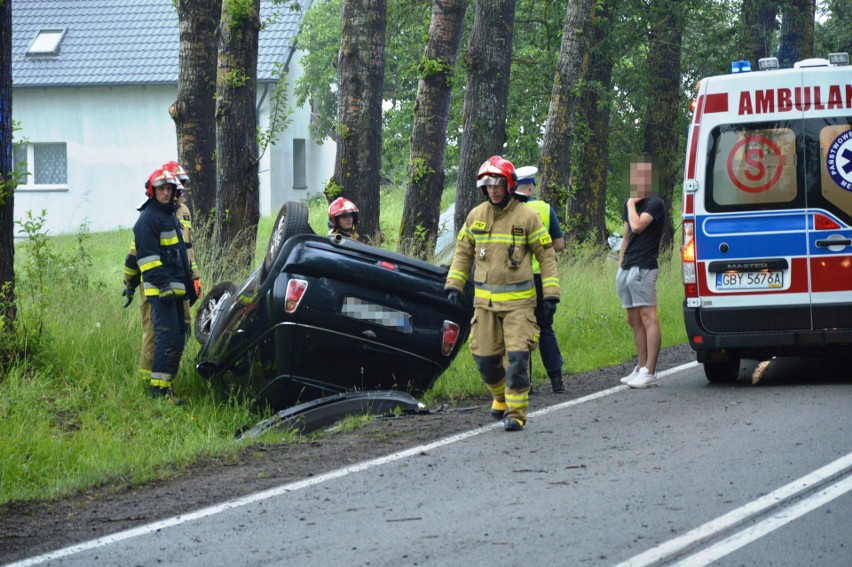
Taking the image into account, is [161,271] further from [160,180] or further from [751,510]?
[751,510]

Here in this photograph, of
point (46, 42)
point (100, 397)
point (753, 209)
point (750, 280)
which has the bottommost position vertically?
point (100, 397)

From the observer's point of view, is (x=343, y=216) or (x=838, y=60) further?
(x=343, y=216)

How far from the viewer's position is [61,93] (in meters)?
38.6

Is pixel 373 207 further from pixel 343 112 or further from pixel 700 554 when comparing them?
pixel 700 554

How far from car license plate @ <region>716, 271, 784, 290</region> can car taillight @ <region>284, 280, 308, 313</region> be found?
357 centimetres

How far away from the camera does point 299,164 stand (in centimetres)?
4284

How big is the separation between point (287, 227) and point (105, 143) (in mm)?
30125

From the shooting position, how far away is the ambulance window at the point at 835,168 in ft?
34.2

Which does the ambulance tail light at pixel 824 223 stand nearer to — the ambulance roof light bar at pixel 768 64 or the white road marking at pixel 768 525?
the ambulance roof light bar at pixel 768 64

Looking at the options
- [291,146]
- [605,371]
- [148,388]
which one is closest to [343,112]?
[605,371]

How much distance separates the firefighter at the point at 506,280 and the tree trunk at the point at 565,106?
40.6 feet

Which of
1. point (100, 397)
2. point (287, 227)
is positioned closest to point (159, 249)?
point (100, 397)

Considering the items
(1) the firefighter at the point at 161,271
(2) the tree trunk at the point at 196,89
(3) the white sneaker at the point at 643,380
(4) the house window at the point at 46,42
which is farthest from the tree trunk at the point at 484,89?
(4) the house window at the point at 46,42

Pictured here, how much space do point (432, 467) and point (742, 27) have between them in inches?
809
